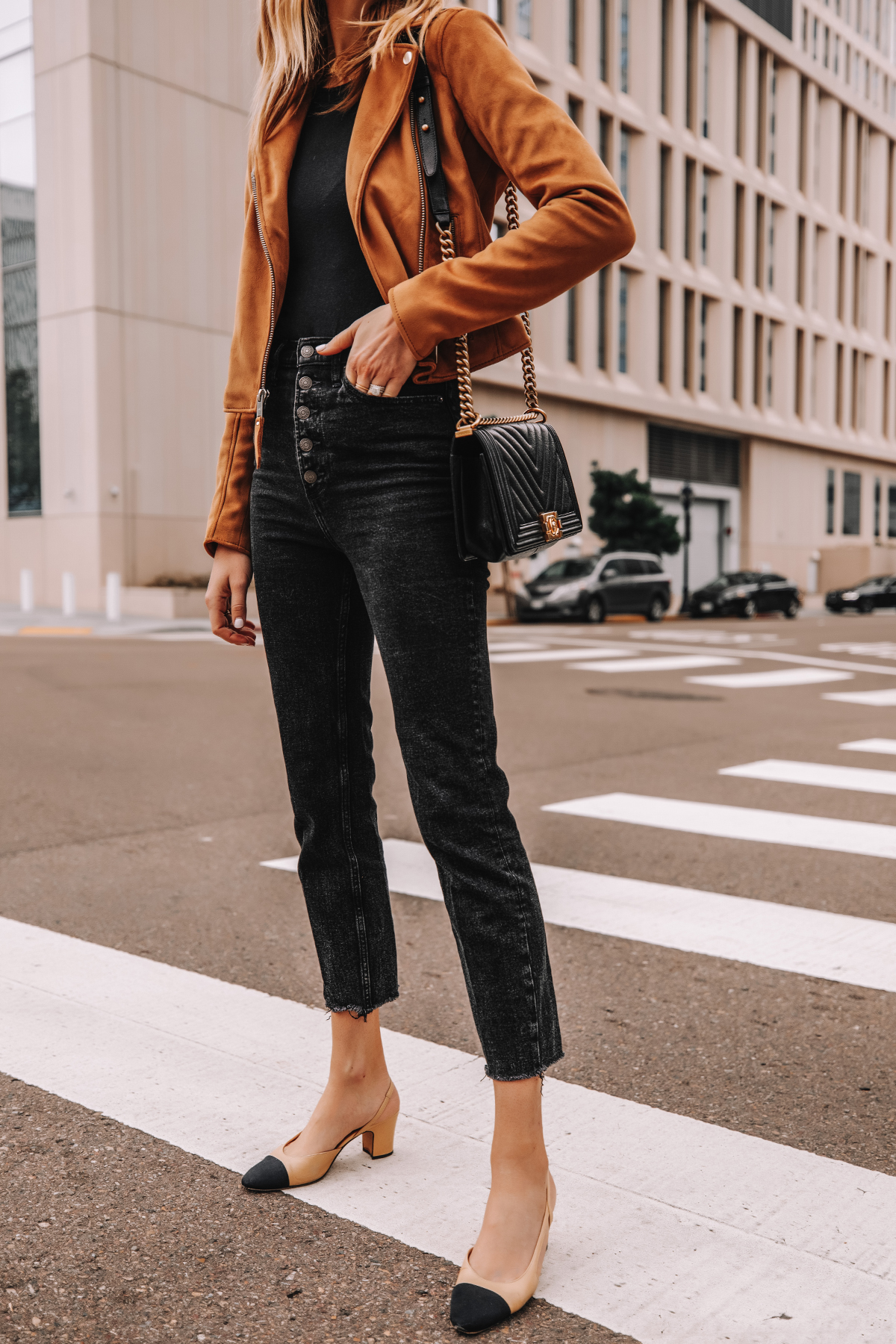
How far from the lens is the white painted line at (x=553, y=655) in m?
14.8

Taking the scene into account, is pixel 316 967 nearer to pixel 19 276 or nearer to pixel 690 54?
pixel 19 276

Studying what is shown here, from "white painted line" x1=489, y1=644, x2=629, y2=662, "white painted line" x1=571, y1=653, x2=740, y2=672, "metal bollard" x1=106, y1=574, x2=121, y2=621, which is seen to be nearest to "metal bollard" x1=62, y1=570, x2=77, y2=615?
"metal bollard" x1=106, y1=574, x2=121, y2=621

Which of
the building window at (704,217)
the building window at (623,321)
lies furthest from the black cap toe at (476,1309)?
the building window at (704,217)

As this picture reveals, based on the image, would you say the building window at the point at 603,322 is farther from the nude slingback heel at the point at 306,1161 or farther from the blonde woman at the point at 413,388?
the nude slingback heel at the point at 306,1161

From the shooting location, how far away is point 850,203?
54719mm

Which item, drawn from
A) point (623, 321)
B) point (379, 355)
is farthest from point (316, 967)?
point (623, 321)

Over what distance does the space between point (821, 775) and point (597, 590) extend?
789 inches

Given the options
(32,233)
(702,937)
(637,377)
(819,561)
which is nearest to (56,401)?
(32,233)

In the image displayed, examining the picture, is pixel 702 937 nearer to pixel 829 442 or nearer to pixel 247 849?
pixel 247 849

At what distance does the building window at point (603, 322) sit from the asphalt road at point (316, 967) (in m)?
32.6

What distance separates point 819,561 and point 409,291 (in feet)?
177

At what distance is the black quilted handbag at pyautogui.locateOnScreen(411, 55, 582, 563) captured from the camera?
1.90 m

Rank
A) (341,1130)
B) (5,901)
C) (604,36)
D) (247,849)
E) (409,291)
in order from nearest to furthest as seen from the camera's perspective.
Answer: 1. (409,291)
2. (341,1130)
3. (5,901)
4. (247,849)
5. (604,36)

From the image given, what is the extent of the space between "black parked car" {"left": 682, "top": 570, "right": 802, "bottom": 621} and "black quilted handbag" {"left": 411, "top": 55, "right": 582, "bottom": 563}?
3228 centimetres
